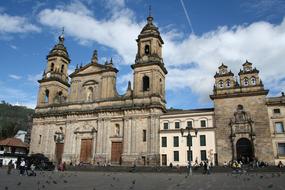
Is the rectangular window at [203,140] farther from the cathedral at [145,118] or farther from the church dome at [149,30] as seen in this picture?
the church dome at [149,30]

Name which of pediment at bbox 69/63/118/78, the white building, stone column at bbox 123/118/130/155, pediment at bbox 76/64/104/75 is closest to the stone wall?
the white building

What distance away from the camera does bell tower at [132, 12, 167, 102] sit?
45.3 meters

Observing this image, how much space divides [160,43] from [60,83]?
22321 mm

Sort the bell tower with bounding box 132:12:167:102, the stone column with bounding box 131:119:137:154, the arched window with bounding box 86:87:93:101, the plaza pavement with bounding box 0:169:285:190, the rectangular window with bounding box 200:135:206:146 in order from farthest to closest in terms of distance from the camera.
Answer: the arched window with bounding box 86:87:93:101
the bell tower with bounding box 132:12:167:102
the stone column with bounding box 131:119:137:154
the rectangular window with bounding box 200:135:206:146
the plaza pavement with bounding box 0:169:285:190

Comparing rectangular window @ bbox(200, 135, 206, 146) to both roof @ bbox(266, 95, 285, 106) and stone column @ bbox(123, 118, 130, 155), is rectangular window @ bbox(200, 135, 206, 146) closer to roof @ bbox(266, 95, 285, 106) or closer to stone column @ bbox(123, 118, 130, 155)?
roof @ bbox(266, 95, 285, 106)

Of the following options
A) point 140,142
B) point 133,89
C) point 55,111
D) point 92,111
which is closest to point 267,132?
point 140,142

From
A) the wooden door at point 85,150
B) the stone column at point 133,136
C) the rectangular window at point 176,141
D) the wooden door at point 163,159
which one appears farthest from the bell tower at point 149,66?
the wooden door at point 85,150

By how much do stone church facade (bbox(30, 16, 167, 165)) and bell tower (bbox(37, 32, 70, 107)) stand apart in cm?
19

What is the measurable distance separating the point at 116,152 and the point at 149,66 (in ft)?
50.2

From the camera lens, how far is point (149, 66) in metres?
46.2

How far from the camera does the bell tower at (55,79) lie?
2167 inches

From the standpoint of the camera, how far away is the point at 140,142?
4288 cm

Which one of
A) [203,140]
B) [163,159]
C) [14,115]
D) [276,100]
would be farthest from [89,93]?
[14,115]

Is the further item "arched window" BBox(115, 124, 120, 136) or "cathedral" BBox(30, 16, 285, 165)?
"arched window" BBox(115, 124, 120, 136)
